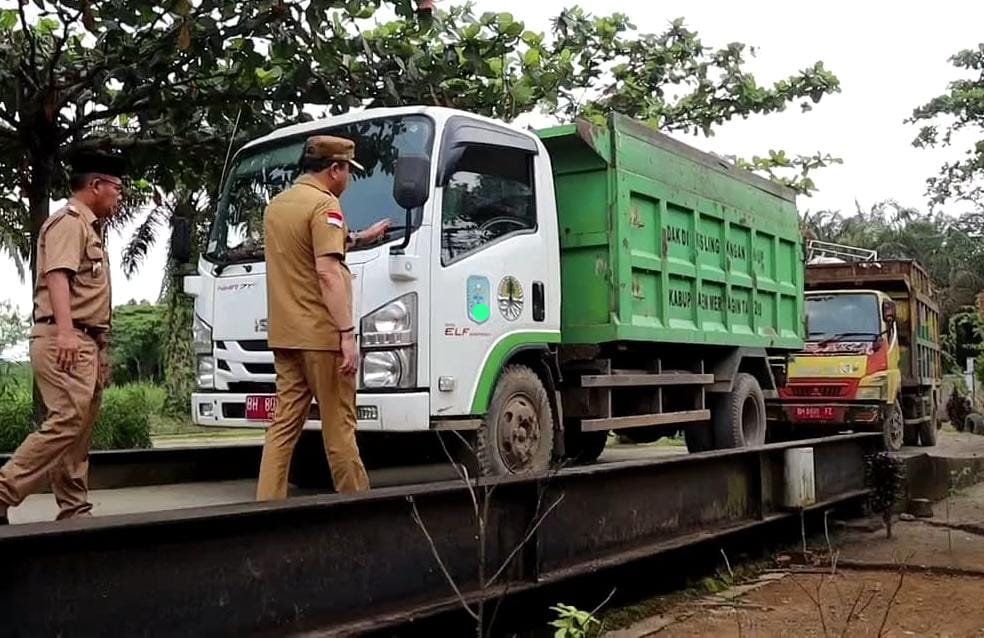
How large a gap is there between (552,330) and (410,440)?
1.48 meters

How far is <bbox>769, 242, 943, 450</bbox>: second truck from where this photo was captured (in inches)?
484

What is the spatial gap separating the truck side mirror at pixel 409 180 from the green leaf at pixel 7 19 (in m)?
5.14

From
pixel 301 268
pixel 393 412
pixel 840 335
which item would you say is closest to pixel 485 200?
pixel 393 412

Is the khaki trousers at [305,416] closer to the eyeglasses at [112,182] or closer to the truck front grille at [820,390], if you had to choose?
the eyeglasses at [112,182]

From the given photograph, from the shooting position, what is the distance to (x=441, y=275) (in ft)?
17.6

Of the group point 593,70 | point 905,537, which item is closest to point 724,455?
point 905,537

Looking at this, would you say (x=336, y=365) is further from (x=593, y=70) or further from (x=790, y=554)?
(x=593, y=70)

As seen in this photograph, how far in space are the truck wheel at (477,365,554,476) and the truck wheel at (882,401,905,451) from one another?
Result: 7.88 m

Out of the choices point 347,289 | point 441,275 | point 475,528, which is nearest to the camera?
point 475,528

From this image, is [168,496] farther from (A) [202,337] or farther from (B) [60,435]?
(B) [60,435]

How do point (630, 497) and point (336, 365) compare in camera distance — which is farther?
point (630, 497)

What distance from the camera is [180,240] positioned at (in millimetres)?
6000

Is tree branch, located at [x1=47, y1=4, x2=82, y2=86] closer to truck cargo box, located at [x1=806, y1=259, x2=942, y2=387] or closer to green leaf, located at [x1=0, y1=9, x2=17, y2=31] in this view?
green leaf, located at [x1=0, y1=9, x2=17, y2=31]

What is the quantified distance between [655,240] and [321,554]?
4330 mm
